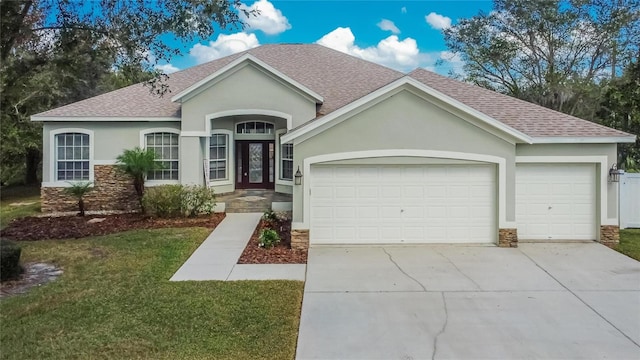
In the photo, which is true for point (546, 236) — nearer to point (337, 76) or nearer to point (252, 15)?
point (252, 15)

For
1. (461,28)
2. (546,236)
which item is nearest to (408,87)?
(546,236)

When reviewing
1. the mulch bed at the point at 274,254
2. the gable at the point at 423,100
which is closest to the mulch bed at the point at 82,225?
the mulch bed at the point at 274,254

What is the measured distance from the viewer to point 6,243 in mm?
8578

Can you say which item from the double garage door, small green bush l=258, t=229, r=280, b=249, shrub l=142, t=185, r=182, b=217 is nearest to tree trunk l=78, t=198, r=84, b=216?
shrub l=142, t=185, r=182, b=217

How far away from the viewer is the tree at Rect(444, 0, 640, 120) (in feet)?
89.6

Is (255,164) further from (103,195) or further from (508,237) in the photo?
(508,237)

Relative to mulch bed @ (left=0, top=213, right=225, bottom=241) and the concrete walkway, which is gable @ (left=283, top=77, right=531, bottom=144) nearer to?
the concrete walkway

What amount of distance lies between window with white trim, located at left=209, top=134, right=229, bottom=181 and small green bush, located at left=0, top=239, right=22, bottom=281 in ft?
30.0

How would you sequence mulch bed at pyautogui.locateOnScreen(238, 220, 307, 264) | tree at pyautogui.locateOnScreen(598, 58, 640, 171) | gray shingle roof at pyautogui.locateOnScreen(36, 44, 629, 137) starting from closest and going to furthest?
mulch bed at pyautogui.locateOnScreen(238, 220, 307, 264) → gray shingle roof at pyautogui.locateOnScreen(36, 44, 629, 137) → tree at pyautogui.locateOnScreen(598, 58, 640, 171)

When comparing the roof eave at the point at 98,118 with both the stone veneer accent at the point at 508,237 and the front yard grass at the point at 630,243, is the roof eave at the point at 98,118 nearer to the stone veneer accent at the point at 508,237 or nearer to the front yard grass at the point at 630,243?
the stone veneer accent at the point at 508,237

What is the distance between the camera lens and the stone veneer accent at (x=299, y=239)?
1076 centimetres

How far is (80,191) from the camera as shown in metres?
15.2

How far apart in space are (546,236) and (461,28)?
75.5ft

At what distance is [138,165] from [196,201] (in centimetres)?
250
